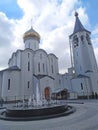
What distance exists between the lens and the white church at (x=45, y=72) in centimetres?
2472

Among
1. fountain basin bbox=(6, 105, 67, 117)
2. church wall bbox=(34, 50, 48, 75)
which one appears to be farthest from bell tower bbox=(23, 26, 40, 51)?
fountain basin bbox=(6, 105, 67, 117)

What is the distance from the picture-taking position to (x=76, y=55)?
109 feet

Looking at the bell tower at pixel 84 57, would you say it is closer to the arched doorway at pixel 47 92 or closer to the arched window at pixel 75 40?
the arched window at pixel 75 40

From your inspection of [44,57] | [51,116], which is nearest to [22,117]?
[51,116]

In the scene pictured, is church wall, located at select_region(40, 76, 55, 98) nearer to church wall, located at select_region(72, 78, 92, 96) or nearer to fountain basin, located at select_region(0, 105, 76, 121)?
church wall, located at select_region(72, 78, 92, 96)

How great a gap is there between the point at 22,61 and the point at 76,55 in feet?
47.4

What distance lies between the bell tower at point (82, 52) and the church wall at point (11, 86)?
1565 cm

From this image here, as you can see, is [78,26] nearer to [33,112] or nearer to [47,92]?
[47,92]

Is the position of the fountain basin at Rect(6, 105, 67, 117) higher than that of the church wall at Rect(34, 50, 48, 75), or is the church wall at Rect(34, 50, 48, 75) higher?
the church wall at Rect(34, 50, 48, 75)

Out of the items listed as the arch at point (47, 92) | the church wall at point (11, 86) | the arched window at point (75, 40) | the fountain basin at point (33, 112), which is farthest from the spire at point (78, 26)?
the fountain basin at point (33, 112)

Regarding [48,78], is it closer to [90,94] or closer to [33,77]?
[33,77]

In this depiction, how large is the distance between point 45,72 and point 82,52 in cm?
1062

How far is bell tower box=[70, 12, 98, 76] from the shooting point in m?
30.8

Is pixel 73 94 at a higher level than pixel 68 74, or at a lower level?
lower
